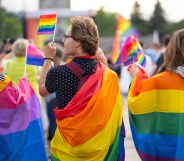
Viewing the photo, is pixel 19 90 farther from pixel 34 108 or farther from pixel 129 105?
pixel 129 105

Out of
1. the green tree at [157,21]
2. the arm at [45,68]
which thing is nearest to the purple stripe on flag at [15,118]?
the arm at [45,68]

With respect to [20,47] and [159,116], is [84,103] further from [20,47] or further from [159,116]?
[20,47]

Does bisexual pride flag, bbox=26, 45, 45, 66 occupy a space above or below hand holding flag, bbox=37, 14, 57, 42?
below

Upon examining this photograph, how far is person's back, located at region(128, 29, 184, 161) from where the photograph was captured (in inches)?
150

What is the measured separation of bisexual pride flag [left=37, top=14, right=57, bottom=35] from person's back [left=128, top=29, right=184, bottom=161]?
3.16 ft

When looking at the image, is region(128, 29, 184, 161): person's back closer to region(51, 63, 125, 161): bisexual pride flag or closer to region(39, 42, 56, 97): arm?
region(51, 63, 125, 161): bisexual pride flag

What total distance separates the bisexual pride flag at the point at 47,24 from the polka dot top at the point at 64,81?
0.75 meters

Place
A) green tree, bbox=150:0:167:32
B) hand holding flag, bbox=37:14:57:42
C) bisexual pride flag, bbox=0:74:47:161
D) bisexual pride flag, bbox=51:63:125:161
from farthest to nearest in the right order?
green tree, bbox=150:0:167:32 < hand holding flag, bbox=37:14:57:42 < bisexual pride flag, bbox=0:74:47:161 < bisexual pride flag, bbox=51:63:125:161

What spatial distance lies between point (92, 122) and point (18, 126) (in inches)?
36.3

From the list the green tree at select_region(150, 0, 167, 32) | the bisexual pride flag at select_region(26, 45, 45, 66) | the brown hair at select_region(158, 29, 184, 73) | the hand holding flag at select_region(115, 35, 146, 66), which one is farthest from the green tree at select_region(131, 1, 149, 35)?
the brown hair at select_region(158, 29, 184, 73)

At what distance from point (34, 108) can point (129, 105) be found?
39.2 inches

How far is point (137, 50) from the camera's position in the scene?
4.50m

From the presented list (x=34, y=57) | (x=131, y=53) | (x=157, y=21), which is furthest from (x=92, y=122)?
(x=157, y=21)

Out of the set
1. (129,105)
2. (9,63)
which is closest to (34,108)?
(129,105)
